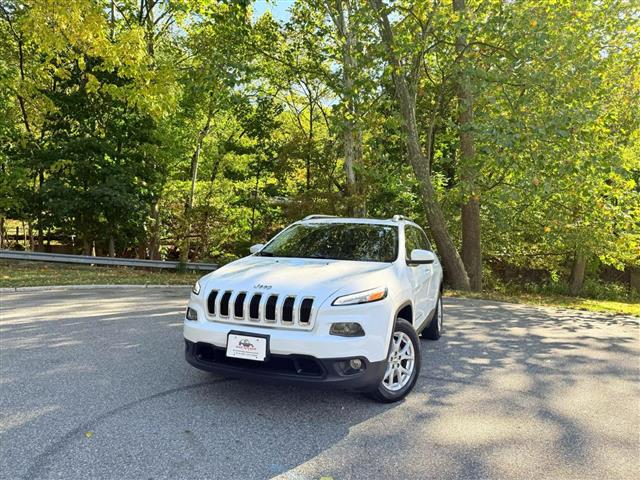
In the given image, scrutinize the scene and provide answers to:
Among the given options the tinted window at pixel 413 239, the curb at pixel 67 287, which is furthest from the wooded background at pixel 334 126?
the curb at pixel 67 287

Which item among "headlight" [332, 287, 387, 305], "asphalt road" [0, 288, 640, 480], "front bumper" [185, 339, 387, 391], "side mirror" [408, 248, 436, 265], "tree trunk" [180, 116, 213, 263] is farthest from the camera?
"tree trunk" [180, 116, 213, 263]

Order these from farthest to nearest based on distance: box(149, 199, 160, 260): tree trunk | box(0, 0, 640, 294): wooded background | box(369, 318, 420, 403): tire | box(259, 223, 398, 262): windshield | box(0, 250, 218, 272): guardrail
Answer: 1. box(149, 199, 160, 260): tree trunk
2. box(0, 250, 218, 272): guardrail
3. box(0, 0, 640, 294): wooded background
4. box(259, 223, 398, 262): windshield
5. box(369, 318, 420, 403): tire

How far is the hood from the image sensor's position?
3590 millimetres

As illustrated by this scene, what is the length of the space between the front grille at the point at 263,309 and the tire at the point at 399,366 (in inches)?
30.9

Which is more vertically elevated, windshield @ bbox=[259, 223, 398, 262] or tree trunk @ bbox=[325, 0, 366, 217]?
tree trunk @ bbox=[325, 0, 366, 217]

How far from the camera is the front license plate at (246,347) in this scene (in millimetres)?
3404

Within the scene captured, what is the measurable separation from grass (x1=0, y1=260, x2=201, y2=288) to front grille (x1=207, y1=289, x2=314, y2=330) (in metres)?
7.99

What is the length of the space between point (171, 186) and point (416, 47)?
973 cm

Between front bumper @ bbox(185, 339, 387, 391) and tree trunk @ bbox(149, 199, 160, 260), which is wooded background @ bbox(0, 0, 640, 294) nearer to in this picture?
tree trunk @ bbox(149, 199, 160, 260)

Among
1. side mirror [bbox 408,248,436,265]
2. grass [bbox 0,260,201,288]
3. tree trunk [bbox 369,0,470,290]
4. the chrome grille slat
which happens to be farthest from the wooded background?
the chrome grille slat

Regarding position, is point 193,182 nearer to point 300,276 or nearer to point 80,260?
point 80,260

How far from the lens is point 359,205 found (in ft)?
42.9

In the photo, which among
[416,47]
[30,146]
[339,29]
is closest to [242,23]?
[339,29]

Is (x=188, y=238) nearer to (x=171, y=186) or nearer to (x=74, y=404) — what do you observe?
(x=171, y=186)
